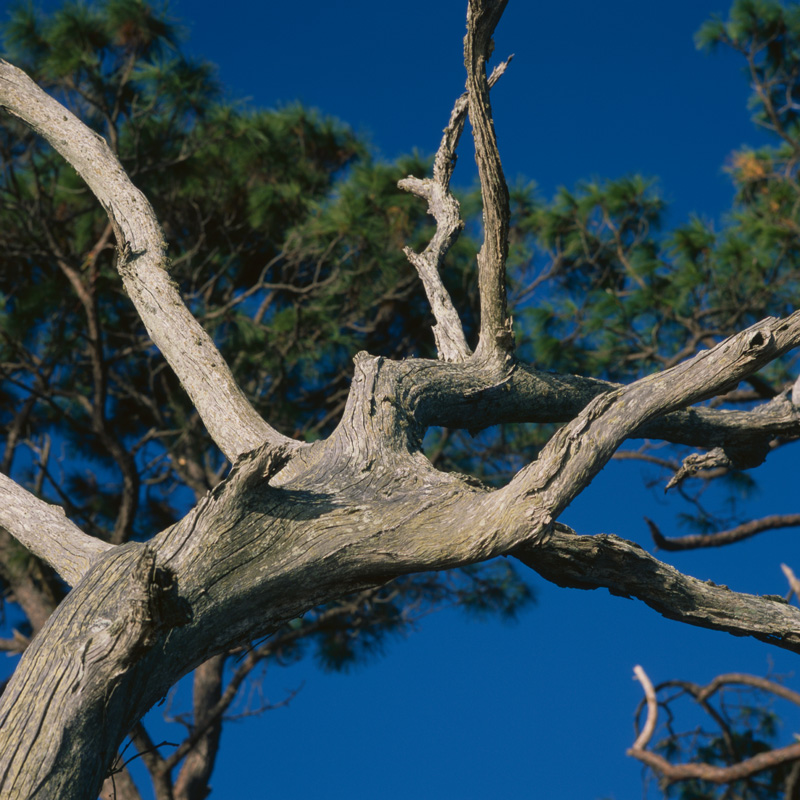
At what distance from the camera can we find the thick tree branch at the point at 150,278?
1964 millimetres

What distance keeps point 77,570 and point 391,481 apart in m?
0.60

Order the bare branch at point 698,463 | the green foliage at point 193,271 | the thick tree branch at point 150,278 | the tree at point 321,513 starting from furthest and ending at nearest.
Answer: the green foliage at point 193,271
the bare branch at point 698,463
the thick tree branch at point 150,278
the tree at point 321,513

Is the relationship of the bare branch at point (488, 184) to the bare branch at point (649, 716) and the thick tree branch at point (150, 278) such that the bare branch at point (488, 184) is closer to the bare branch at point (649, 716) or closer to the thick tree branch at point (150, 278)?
the thick tree branch at point (150, 278)

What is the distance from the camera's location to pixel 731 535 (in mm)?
3922

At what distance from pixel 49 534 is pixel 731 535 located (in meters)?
3.14

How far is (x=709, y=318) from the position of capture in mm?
5242

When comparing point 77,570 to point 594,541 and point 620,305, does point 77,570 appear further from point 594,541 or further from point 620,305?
point 620,305

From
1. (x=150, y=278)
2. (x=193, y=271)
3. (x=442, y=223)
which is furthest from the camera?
(x=193, y=271)

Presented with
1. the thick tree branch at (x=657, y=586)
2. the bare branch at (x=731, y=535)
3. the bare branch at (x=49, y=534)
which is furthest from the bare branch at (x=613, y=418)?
the bare branch at (x=731, y=535)

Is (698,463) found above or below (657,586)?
above

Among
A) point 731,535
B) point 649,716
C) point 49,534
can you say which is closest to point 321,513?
point 49,534

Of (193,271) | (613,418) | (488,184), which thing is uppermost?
(193,271)

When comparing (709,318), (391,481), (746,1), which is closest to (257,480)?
(391,481)

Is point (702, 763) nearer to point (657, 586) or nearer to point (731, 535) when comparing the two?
point (657, 586)
